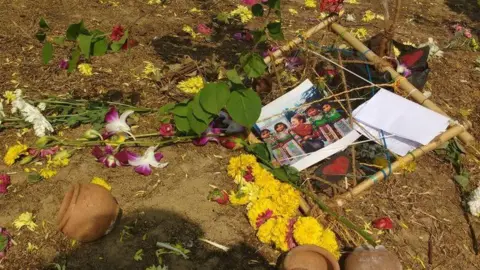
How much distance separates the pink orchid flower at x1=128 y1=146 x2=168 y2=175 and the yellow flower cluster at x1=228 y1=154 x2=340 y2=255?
43cm

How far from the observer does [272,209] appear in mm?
2201

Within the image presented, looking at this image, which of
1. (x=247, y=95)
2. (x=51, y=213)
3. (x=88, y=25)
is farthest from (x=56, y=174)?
(x=88, y=25)

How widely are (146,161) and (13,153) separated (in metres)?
0.74

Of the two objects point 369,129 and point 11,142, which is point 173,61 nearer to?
point 11,142

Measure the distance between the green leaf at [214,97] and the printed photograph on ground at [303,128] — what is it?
0.50 metres

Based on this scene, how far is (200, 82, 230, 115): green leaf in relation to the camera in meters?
2.13

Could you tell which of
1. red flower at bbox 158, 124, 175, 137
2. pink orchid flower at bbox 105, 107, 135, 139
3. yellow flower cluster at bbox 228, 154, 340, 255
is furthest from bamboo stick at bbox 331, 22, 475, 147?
pink orchid flower at bbox 105, 107, 135, 139

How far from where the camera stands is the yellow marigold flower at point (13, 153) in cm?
237

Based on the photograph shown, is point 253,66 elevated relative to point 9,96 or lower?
elevated

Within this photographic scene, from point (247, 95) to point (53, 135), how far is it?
4.23 ft

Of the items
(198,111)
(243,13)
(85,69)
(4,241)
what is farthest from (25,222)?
(243,13)

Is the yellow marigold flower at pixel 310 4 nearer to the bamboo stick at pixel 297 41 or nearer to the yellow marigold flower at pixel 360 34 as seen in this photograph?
the yellow marigold flower at pixel 360 34

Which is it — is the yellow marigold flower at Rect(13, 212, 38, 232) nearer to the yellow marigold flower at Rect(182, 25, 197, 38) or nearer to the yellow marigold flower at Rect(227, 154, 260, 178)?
the yellow marigold flower at Rect(227, 154, 260, 178)

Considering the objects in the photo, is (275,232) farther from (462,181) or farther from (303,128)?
(462,181)
